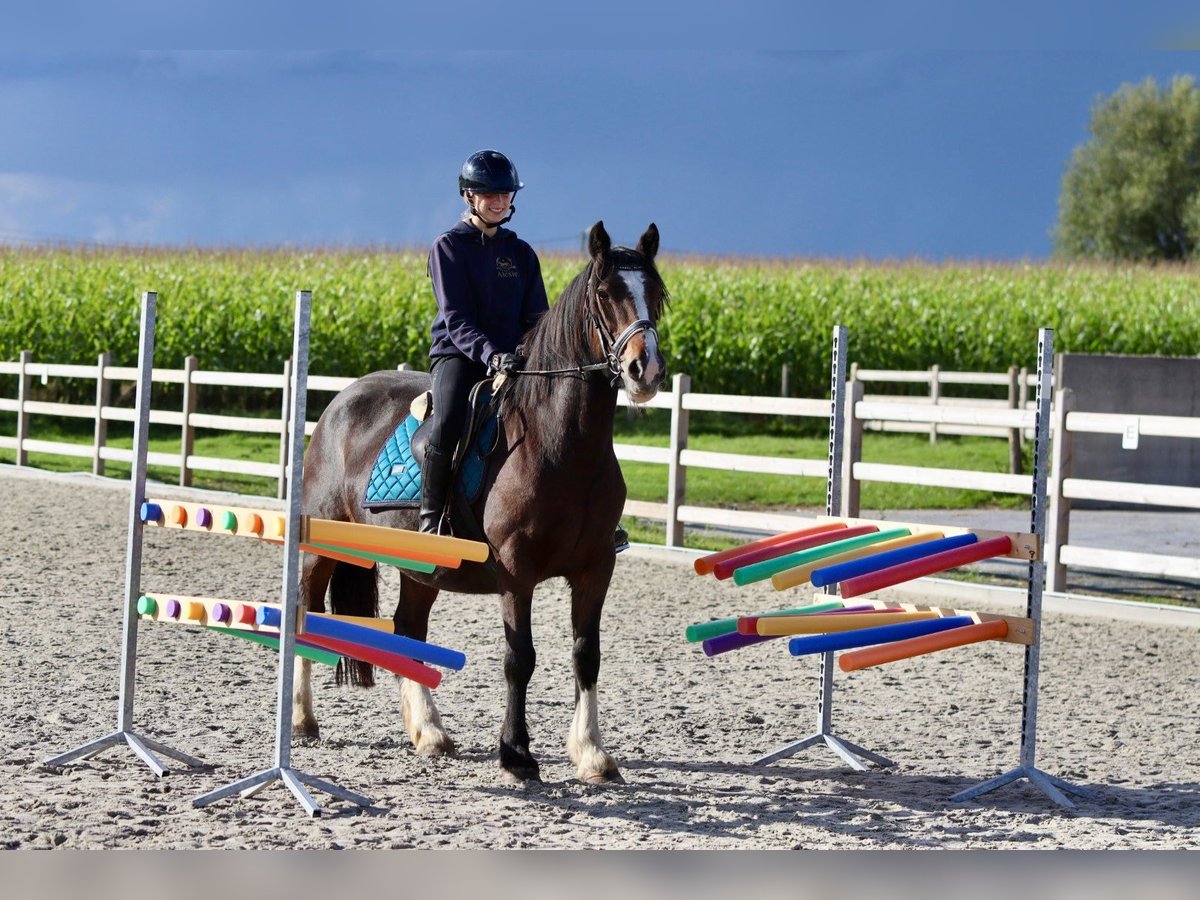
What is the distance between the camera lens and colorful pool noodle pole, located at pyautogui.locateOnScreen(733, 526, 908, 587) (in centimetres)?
559

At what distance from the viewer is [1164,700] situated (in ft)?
23.6

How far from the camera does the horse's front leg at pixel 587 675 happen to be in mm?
5336

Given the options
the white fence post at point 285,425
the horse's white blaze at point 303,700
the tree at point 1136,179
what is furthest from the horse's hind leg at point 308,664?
the tree at point 1136,179

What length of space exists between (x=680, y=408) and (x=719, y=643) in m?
6.71

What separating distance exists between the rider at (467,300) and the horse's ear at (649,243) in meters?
0.62

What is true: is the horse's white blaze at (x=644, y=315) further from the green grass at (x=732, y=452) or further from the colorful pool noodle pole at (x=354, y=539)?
the green grass at (x=732, y=452)

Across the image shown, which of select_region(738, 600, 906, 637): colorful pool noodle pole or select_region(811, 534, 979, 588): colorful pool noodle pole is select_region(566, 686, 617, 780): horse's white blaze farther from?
A: select_region(811, 534, 979, 588): colorful pool noodle pole

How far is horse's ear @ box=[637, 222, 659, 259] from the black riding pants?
0.82 meters

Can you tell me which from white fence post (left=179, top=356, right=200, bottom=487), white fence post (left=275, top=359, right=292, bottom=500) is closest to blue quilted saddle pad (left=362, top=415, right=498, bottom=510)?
white fence post (left=275, top=359, right=292, bottom=500)

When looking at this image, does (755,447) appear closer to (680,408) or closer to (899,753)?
(680,408)

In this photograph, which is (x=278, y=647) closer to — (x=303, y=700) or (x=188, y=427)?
(x=303, y=700)

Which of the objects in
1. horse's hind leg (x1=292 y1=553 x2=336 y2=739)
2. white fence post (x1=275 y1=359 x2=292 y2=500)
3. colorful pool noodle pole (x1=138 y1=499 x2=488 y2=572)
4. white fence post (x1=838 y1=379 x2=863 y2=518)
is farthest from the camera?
Result: white fence post (x1=275 y1=359 x2=292 y2=500)

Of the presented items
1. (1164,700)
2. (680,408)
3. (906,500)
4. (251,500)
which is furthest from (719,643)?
(906,500)

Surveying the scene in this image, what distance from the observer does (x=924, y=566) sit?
214 inches
